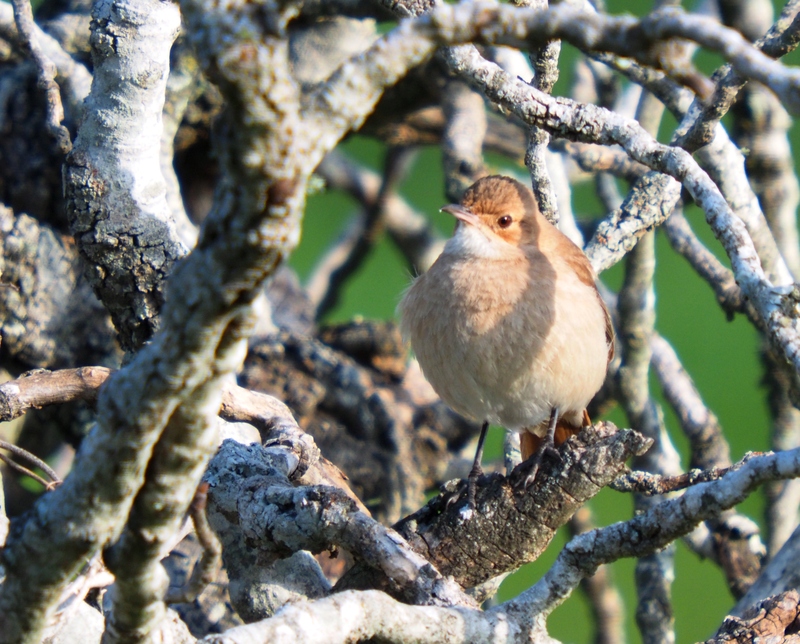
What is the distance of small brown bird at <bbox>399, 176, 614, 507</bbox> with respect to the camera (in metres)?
3.33

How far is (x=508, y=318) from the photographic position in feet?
10.9

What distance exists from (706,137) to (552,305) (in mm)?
831

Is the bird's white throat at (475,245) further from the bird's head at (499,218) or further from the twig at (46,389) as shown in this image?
the twig at (46,389)

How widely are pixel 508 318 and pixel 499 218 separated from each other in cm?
54

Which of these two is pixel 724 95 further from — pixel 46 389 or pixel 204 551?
pixel 46 389

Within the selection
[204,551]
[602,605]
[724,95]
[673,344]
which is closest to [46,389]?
[204,551]

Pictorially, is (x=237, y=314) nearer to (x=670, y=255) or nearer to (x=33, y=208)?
(x=33, y=208)

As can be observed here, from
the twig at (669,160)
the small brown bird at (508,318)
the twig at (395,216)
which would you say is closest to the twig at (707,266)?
the small brown bird at (508,318)

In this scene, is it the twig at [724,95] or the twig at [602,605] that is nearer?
the twig at [724,95]

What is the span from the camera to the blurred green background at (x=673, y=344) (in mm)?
6848

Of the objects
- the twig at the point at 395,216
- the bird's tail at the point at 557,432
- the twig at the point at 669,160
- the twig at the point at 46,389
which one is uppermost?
the twig at the point at 669,160

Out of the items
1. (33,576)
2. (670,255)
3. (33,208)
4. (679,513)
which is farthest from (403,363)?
(670,255)

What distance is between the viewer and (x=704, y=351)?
29.3 ft

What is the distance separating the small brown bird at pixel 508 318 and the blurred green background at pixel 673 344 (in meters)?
2.37
